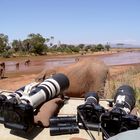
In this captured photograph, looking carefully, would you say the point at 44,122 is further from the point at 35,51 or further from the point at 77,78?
the point at 35,51

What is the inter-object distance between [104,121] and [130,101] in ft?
3.60

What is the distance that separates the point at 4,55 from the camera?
43656mm

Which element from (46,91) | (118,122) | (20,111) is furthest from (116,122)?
(46,91)

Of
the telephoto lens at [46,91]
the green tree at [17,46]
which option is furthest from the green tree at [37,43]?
the telephoto lens at [46,91]

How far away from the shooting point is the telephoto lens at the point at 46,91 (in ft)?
15.6

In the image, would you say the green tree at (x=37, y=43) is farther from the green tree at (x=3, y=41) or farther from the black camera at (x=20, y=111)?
the black camera at (x=20, y=111)

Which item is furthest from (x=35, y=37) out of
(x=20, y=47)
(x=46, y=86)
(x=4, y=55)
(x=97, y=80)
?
(x=46, y=86)

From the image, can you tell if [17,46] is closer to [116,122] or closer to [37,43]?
[37,43]

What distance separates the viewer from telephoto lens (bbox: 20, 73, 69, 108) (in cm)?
476

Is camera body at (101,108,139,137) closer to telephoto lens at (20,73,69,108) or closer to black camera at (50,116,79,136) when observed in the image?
black camera at (50,116,79,136)

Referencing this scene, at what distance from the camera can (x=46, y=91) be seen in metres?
5.23

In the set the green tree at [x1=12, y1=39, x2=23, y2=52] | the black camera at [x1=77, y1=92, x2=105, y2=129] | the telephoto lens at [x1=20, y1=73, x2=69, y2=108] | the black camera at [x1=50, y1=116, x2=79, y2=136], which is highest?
the telephoto lens at [x1=20, y1=73, x2=69, y2=108]

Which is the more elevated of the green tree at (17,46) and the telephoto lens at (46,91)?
the telephoto lens at (46,91)

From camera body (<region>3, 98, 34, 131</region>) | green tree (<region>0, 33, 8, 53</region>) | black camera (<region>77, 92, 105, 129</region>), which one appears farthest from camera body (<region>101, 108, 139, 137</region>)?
green tree (<region>0, 33, 8, 53</region>)
